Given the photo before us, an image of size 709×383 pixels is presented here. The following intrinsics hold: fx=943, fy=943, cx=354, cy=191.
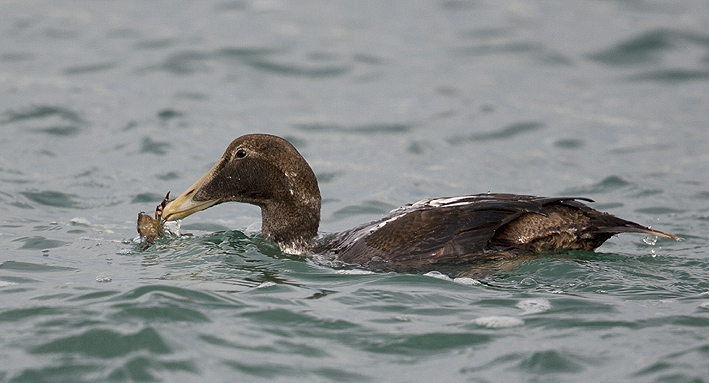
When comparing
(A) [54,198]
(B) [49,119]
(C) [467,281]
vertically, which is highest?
(B) [49,119]

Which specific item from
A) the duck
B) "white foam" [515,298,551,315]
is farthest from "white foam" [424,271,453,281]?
"white foam" [515,298,551,315]

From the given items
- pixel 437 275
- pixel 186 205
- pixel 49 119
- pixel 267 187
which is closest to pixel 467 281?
pixel 437 275

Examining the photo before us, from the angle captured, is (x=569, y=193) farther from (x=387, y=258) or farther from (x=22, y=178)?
(x=22, y=178)

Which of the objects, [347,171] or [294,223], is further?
[347,171]

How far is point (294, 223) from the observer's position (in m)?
7.59

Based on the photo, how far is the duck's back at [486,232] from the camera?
668cm

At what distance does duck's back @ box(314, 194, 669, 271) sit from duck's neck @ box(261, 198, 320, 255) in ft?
2.76

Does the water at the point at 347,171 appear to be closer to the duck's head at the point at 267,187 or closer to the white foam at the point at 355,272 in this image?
the white foam at the point at 355,272

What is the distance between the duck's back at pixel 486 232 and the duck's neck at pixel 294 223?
84cm

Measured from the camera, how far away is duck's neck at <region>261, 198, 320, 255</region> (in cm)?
759

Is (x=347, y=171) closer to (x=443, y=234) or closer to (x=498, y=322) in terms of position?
(x=443, y=234)

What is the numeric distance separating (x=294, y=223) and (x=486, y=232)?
66.5 inches

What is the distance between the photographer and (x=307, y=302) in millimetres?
6047

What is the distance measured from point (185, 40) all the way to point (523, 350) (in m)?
11.2
